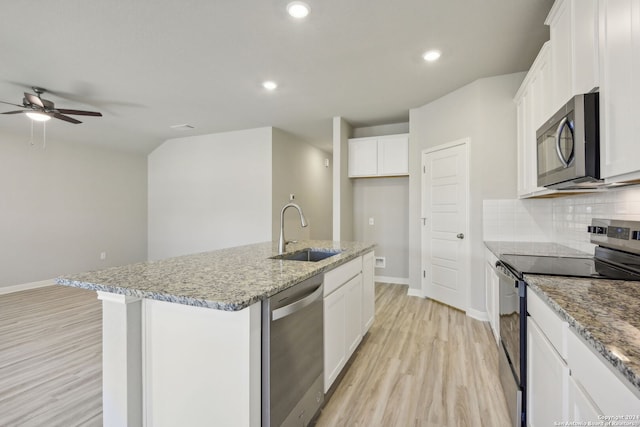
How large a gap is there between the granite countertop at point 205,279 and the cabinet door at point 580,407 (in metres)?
1.07

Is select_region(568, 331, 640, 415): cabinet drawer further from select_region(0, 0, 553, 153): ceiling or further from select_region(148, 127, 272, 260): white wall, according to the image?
select_region(148, 127, 272, 260): white wall

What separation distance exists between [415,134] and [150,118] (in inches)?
162

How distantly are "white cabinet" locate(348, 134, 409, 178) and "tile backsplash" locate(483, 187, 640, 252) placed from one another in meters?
1.58

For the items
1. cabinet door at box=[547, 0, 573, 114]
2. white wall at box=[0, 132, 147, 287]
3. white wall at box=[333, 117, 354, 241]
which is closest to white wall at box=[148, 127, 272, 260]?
white wall at box=[0, 132, 147, 287]

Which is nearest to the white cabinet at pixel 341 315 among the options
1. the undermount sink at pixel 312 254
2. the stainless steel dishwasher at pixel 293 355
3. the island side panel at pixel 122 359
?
the stainless steel dishwasher at pixel 293 355

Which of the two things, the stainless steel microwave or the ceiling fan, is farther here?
the ceiling fan

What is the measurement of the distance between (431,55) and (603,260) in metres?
2.16

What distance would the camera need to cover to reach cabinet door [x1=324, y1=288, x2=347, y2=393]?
1801 millimetres

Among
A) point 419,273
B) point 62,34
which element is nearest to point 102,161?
point 62,34

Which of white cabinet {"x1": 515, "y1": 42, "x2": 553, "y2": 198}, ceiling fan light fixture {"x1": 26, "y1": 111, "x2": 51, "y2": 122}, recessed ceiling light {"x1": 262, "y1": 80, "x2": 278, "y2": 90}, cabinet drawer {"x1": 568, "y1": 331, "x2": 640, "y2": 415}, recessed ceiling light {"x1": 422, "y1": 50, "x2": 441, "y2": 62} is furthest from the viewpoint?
recessed ceiling light {"x1": 262, "y1": 80, "x2": 278, "y2": 90}

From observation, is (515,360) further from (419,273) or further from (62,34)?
(62,34)

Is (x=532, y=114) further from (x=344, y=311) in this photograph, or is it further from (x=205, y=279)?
(x=205, y=279)

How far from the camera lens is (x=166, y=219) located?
6.09 m

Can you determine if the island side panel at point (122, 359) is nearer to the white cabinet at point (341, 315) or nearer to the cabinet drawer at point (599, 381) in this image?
the white cabinet at point (341, 315)
